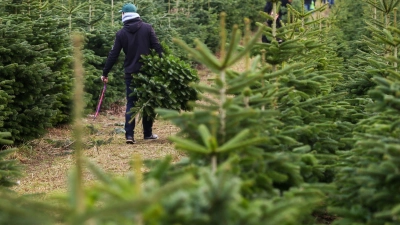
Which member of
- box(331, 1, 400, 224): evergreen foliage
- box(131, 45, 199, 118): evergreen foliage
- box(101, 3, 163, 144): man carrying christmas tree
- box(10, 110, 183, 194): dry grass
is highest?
box(101, 3, 163, 144): man carrying christmas tree

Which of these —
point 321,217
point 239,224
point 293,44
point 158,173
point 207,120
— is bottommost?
point 321,217

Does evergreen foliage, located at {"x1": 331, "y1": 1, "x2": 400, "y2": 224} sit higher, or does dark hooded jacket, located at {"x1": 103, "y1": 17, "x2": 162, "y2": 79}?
dark hooded jacket, located at {"x1": 103, "y1": 17, "x2": 162, "y2": 79}

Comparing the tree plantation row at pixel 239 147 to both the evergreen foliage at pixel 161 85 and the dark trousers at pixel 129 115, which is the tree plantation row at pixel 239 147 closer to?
the evergreen foliage at pixel 161 85

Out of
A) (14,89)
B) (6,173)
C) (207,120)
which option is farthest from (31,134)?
(207,120)

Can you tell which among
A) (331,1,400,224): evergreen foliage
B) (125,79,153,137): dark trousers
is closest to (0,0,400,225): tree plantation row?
(331,1,400,224): evergreen foliage

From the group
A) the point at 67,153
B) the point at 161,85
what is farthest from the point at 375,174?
the point at 67,153

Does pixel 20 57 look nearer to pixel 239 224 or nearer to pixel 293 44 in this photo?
pixel 293 44

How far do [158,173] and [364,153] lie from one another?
1805 millimetres

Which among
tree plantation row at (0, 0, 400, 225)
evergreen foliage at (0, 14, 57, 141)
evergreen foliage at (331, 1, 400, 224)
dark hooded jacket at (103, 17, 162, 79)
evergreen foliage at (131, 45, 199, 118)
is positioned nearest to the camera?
tree plantation row at (0, 0, 400, 225)

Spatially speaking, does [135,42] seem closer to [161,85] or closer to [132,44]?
[132,44]

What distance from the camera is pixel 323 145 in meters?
5.12

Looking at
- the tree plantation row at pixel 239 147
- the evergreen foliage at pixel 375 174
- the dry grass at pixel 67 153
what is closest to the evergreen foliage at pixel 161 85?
the tree plantation row at pixel 239 147

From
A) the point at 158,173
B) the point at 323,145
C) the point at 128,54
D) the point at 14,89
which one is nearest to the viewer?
the point at 158,173

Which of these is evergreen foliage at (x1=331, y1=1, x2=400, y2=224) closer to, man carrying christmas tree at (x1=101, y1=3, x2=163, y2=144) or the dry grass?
the dry grass
